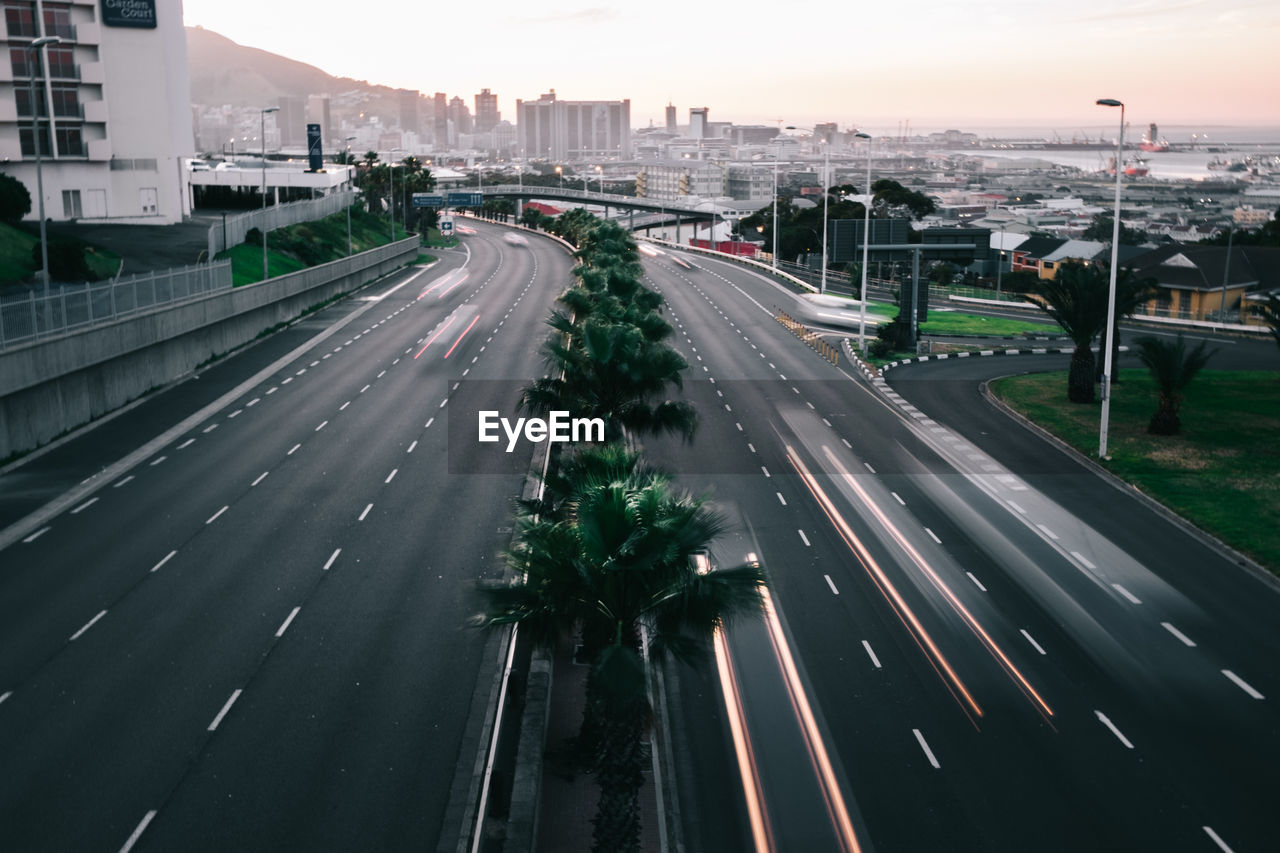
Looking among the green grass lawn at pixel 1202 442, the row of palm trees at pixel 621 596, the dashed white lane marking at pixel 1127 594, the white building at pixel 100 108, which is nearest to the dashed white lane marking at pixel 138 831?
the row of palm trees at pixel 621 596

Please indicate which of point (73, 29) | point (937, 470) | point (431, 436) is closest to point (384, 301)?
point (73, 29)

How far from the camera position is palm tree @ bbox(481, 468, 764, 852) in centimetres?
1522

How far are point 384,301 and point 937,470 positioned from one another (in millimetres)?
50582

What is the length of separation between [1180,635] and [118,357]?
3769 centimetres

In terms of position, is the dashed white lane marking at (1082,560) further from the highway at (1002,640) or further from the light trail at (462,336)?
the light trail at (462,336)

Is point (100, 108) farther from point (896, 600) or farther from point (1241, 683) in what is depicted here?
point (1241, 683)

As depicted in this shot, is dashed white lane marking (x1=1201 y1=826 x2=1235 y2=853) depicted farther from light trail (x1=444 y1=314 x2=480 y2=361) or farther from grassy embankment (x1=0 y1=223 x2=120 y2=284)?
grassy embankment (x1=0 y1=223 x2=120 y2=284)

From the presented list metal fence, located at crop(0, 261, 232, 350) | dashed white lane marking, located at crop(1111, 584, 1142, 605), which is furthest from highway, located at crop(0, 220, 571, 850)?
dashed white lane marking, located at crop(1111, 584, 1142, 605)

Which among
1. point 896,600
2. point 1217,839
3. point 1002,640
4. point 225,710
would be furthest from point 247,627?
point 1217,839

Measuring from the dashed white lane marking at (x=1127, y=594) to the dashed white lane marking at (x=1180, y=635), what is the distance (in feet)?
4.40

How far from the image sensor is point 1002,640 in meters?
23.7

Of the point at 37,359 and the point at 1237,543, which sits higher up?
the point at 37,359

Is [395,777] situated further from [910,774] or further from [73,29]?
[73,29]

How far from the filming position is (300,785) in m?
17.5
